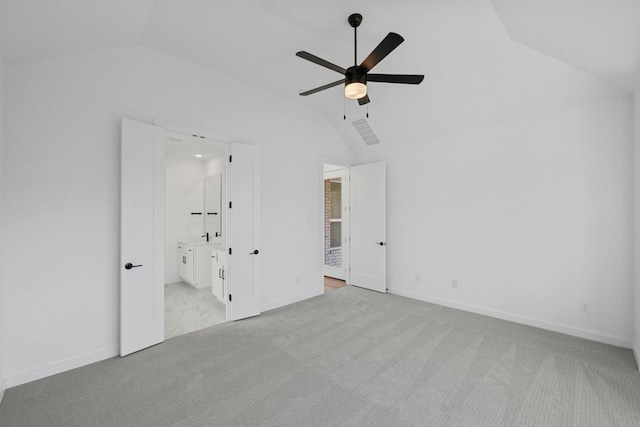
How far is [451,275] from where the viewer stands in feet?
13.7

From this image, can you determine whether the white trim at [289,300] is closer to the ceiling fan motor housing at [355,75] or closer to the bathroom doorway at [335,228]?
the bathroom doorway at [335,228]

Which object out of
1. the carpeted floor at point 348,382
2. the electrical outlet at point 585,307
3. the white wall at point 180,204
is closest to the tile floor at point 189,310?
the carpeted floor at point 348,382

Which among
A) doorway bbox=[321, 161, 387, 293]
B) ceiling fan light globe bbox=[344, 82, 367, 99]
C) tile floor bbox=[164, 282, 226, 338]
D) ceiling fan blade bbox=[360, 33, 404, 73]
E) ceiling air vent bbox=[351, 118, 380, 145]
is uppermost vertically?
ceiling air vent bbox=[351, 118, 380, 145]

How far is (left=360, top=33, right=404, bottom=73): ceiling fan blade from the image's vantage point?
72.8 inches

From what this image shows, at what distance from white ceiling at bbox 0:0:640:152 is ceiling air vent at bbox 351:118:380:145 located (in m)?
0.69

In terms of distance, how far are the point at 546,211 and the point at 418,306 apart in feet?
6.84

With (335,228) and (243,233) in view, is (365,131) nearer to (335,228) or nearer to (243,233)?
(335,228)

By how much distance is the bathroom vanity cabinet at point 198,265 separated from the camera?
16.4 ft

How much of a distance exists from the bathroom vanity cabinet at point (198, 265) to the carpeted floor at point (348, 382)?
1.88 metres

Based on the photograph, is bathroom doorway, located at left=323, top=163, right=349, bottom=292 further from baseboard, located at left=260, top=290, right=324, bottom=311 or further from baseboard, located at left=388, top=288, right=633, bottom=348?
baseboard, located at left=388, top=288, right=633, bottom=348

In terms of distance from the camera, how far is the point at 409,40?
2807mm

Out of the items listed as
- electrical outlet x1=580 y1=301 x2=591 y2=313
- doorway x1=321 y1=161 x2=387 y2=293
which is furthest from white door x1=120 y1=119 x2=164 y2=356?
electrical outlet x1=580 y1=301 x2=591 y2=313

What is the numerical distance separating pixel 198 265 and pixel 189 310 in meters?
1.14

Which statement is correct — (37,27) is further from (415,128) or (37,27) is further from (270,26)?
(415,128)
